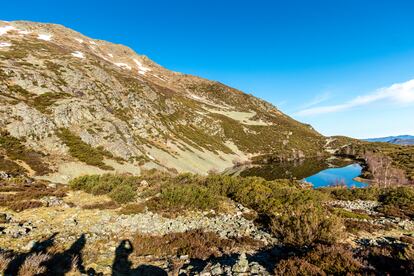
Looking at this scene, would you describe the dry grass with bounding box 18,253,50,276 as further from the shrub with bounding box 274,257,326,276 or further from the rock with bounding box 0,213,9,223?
the shrub with bounding box 274,257,326,276

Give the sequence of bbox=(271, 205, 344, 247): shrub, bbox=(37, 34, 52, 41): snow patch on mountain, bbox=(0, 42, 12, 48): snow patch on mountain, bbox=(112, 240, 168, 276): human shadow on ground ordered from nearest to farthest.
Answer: bbox=(112, 240, 168, 276): human shadow on ground → bbox=(271, 205, 344, 247): shrub → bbox=(0, 42, 12, 48): snow patch on mountain → bbox=(37, 34, 52, 41): snow patch on mountain

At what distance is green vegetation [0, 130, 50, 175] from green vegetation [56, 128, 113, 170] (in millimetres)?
7883

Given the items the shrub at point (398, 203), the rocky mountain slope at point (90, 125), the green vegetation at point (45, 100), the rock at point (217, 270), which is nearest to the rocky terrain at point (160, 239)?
the rock at point (217, 270)

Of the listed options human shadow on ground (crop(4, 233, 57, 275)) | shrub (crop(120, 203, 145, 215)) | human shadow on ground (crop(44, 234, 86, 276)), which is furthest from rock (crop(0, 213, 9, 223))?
shrub (crop(120, 203, 145, 215))

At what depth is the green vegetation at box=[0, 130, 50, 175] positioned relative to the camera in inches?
1835

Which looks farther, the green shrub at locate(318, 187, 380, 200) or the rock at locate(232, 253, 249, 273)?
the green shrub at locate(318, 187, 380, 200)

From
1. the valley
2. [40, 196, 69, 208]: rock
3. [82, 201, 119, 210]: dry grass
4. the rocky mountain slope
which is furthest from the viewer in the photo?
the rocky mountain slope

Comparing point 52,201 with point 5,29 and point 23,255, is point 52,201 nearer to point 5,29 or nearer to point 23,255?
point 23,255

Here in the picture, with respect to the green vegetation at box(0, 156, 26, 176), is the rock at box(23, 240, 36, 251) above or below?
below

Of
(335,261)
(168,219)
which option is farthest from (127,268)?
(335,261)

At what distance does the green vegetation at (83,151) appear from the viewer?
58375 millimetres

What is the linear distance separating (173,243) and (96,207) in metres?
8.84

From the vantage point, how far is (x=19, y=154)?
1969 inches

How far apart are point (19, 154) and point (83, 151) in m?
13.3
